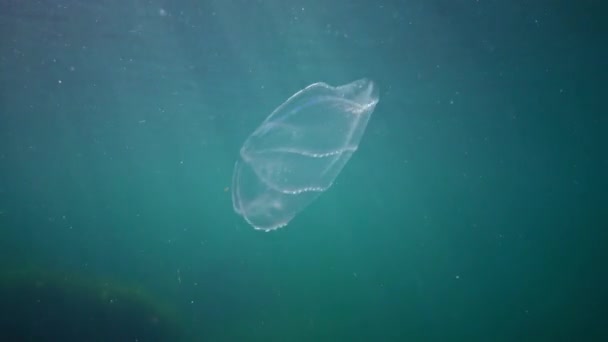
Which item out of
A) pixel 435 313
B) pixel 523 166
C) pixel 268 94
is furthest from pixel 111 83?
pixel 523 166

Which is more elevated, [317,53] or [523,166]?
[317,53]

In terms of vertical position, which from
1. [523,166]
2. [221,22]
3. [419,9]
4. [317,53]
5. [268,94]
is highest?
[419,9]

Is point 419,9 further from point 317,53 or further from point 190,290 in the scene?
point 190,290

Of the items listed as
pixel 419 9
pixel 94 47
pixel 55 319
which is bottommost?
pixel 55 319

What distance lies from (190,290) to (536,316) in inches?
485


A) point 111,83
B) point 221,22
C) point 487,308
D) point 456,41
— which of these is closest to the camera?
point 221,22

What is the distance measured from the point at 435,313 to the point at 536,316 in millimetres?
3581

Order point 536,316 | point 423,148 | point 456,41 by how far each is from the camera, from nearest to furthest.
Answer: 1. point 456,41
2. point 536,316
3. point 423,148

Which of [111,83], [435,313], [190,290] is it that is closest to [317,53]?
[111,83]

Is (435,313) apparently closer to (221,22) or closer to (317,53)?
(317,53)

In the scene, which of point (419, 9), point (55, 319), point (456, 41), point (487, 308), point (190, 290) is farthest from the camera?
point (487, 308)

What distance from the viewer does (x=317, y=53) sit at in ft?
32.1

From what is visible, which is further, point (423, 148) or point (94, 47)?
point (423, 148)

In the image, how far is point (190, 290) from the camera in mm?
13445
